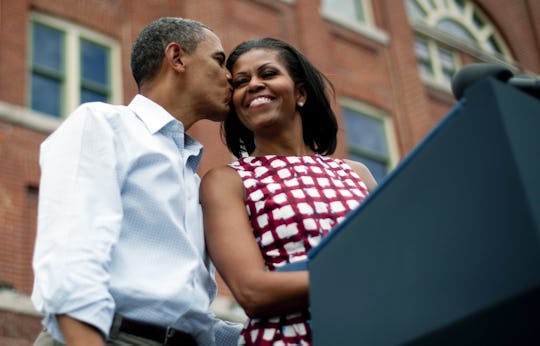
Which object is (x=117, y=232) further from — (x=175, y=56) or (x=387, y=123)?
(x=387, y=123)

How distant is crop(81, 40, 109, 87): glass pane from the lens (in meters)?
11.4

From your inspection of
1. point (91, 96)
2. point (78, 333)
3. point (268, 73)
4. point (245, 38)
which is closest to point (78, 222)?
point (78, 333)

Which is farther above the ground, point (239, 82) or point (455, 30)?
point (455, 30)

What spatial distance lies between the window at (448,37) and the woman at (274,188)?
1240cm

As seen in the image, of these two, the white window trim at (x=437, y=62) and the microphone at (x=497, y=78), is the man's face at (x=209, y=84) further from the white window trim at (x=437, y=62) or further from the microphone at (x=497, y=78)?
the white window trim at (x=437, y=62)

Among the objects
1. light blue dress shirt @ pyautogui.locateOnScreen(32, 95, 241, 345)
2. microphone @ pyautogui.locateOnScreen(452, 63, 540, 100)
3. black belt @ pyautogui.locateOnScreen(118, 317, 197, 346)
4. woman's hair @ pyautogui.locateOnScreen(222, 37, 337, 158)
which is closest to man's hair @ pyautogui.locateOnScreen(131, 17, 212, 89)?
woman's hair @ pyautogui.locateOnScreen(222, 37, 337, 158)

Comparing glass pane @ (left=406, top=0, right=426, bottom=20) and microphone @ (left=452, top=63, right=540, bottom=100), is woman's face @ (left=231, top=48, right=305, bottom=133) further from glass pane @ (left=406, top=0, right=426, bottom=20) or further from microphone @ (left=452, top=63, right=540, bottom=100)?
glass pane @ (left=406, top=0, right=426, bottom=20)

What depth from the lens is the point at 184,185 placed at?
285 centimetres

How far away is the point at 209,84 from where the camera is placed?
329cm

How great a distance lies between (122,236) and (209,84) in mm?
895

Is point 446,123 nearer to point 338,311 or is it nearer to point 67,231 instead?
point 338,311

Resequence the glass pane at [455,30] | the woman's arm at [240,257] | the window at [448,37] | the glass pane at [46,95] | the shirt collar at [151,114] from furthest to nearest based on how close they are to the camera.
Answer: the glass pane at [455,30], the window at [448,37], the glass pane at [46,95], the shirt collar at [151,114], the woman's arm at [240,257]

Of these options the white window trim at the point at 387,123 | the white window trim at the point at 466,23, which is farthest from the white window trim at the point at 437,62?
the white window trim at the point at 387,123

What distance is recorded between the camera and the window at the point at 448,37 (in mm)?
16141
